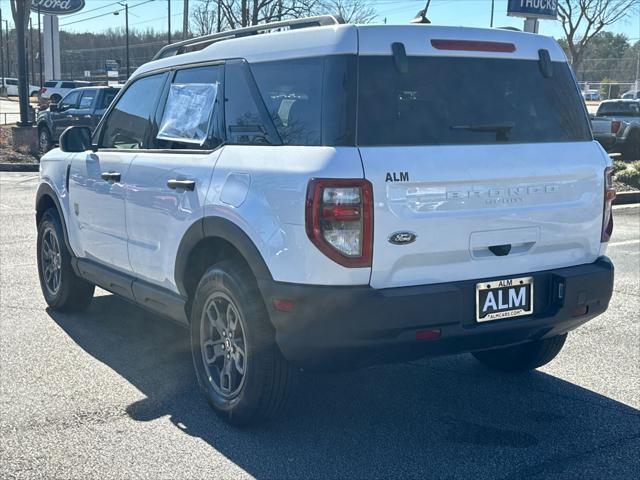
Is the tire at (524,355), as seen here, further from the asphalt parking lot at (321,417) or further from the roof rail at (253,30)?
the roof rail at (253,30)

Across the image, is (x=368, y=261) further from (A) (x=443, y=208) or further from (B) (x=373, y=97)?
(B) (x=373, y=97)

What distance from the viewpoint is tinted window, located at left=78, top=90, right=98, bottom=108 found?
2056 centimetres

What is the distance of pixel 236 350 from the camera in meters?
4.20

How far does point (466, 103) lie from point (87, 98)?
18227 mm

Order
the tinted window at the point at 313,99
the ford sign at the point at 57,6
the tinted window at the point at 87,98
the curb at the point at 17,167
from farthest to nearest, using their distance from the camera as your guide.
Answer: the ford sign at the point at 57,6, the tinted window at the point at 87,98, the curb at the point at 17,167, the tinted window at the point at 313,99

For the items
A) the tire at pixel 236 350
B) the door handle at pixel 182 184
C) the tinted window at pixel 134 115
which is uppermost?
the tinted window at pixel 134 115

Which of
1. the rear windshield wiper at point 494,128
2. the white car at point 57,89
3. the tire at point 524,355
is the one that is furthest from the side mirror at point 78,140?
the white car at point 57,89

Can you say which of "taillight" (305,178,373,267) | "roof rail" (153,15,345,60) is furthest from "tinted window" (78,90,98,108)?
"taillight" (305,178,373,267)

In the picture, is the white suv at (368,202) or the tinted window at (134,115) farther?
the tinted window at (134,115)

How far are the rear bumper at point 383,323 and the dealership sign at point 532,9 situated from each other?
16.1 meters

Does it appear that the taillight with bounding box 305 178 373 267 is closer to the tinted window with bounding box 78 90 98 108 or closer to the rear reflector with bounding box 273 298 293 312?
the rear reflector with bounding box 273 298 293 312

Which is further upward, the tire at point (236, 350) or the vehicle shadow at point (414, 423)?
the tire at point (236, 350)

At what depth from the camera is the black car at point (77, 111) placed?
20312 millimetres

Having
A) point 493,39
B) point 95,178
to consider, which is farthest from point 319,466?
point 95,178
